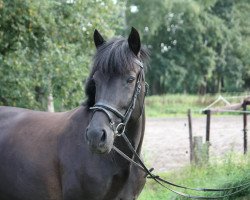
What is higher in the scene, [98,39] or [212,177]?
[98,39]

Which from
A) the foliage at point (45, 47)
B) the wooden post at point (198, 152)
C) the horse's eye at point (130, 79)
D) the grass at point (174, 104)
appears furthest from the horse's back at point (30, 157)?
the grass at point (174, 104)

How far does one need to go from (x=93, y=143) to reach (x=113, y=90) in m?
0.47

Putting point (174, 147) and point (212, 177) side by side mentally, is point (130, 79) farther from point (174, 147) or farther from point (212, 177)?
point (174, 147)

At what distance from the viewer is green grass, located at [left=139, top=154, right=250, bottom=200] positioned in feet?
17.6

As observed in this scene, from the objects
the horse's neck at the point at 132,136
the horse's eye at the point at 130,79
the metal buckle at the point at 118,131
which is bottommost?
the horse's neck at the point at 132,136

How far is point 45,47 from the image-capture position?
32.1 feet

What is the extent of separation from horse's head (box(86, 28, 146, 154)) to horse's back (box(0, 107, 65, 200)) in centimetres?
67

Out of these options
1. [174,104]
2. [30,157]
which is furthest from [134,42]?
[174,104]

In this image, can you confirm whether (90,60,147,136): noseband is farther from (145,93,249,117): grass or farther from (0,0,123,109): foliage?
(145,93,249,117): grass

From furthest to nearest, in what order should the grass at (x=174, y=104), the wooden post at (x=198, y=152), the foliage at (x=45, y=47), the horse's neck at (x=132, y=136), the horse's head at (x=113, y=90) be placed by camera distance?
the grass at (x=174, y=104), the foliage at (x=45, y=47), the wooden post at (x=198, y=152), the horse's neck at (x=132, y=136), the horse's head at (x=113, y=90)

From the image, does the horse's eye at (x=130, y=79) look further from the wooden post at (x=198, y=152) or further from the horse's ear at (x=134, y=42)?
the wooden post at (x=198, y=152)

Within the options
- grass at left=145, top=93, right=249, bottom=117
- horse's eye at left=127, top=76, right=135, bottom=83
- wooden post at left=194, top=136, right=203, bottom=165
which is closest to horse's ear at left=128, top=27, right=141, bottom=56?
horse's eye at left=127, top=76, right=135, bottom=83

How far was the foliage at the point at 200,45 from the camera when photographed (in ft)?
142

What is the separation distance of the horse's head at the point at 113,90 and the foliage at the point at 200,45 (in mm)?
38736
